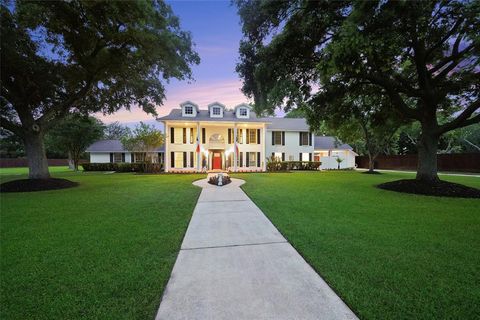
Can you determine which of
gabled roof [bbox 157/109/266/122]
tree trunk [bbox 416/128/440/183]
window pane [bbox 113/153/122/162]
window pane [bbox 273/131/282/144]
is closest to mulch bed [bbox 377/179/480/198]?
tree trunk [bbox 416/128/440/183]

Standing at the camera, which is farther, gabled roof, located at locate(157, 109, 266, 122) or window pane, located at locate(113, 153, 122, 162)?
window pane, located at locate(113, 153, 122, 162)

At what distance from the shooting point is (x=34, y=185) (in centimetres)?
1116

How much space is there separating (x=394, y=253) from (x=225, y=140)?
67.6 feet

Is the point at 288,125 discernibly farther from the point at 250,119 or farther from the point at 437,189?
the point at 437,189

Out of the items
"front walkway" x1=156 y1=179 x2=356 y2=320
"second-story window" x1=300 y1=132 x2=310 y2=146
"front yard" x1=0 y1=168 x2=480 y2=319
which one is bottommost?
"front walkway" x1=156 y1=179 x2=356 y2=320

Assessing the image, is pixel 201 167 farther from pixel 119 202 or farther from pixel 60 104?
pixel 119 202

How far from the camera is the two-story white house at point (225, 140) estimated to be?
865 inches

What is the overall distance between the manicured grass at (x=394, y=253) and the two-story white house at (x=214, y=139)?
54.1 ft

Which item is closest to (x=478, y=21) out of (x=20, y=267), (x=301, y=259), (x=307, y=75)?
(x=307, y=75)

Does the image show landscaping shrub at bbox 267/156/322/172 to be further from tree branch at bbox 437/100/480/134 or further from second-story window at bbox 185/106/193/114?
tree branch at bbox 437/100/480/134

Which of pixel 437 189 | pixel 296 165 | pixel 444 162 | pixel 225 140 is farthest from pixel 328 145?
pixel 437 189

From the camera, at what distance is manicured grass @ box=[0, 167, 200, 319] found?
225cm

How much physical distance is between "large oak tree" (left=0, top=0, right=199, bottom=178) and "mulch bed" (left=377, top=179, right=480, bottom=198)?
1198cm

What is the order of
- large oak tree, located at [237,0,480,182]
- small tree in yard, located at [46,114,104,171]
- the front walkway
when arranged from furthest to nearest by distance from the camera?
small tree in yard, located at [46,114,104,171] < large oak tree, located at [237,0,480,182] < the front walkway
